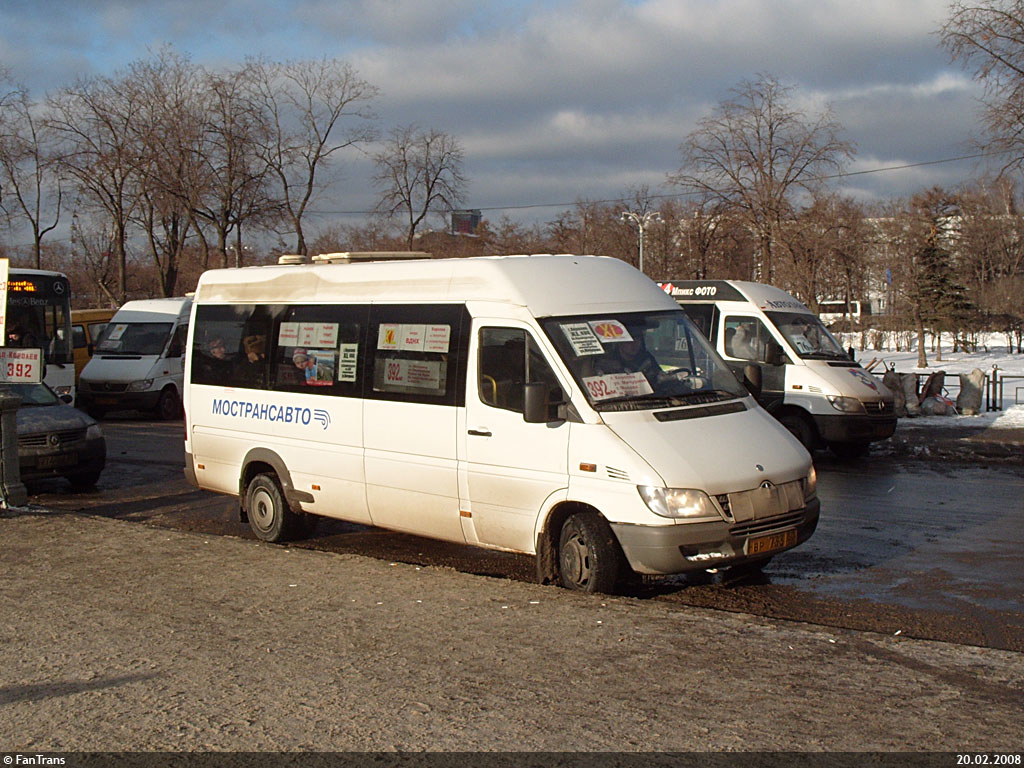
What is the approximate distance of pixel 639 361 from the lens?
296 inches

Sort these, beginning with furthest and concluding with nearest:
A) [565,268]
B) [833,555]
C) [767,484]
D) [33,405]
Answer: [33,405], [833,555], [565,268], [767,484]

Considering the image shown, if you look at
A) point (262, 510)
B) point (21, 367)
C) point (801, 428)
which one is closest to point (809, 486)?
point (262, 510)

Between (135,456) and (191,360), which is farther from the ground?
(191,360)

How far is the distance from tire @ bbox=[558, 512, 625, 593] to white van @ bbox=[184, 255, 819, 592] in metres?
A: 0.01

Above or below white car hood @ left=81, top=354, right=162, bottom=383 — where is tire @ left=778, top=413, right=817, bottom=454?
below

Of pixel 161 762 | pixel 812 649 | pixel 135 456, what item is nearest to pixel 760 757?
pixel 812 649

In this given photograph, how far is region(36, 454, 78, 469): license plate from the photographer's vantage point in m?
12.7

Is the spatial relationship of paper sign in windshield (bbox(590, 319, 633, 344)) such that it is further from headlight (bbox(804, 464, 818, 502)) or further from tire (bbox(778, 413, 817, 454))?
tire (bbox(778, 413, 817, 454))

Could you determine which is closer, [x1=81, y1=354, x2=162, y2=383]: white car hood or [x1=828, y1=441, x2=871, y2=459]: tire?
[x1=828, y1=441, x2=871, y2=459]: tire

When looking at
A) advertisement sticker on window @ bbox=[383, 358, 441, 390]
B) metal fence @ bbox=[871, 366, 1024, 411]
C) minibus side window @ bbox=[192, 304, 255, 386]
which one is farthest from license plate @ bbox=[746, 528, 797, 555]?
metal fence @ bbox=[871, 366, 1024, 411]

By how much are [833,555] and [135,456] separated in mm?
11906

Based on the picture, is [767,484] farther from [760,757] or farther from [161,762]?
[161,762]

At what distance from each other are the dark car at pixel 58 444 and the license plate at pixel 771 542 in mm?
9372

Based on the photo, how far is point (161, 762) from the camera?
4.48 meters
